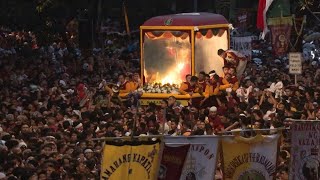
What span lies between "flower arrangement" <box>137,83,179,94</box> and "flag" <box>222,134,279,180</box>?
41.3ft

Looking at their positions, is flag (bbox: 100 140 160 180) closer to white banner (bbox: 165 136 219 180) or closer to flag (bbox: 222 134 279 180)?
white banner (bbox: 165 136 219 180)

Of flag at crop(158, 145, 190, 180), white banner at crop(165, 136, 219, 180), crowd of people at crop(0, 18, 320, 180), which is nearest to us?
flag at crop(158, 145, 190, 180)

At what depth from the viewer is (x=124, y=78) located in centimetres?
2670

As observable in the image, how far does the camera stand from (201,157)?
13.1 metres

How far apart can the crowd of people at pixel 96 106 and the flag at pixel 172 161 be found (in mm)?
327

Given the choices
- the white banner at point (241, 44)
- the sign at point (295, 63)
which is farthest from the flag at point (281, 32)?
the white banner at point (241, 44)

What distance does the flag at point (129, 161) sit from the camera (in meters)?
12.7

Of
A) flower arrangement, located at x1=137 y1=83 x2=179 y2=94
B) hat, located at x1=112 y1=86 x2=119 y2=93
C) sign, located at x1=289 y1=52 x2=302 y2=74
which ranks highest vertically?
sign, located at x1=289 y1=52 x2=302 y2=74

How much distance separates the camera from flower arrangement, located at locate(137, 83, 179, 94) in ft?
86.1

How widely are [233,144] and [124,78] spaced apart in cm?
1352

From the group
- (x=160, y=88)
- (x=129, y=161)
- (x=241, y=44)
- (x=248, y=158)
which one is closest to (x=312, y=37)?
(x=241, y=44)

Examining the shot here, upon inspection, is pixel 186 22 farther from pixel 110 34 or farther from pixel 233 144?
pixel 110 34

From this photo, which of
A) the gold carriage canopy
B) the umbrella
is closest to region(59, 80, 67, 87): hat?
the gold carriage canopy

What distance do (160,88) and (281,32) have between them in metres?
3.27
